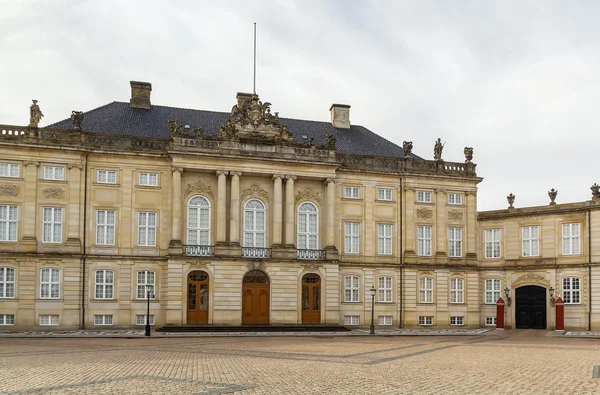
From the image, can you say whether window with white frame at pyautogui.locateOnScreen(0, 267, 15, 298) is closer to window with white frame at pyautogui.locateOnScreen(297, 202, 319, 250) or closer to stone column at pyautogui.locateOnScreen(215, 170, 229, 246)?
stone column at pyautogui.locateOnScreen(215, 170, 229, 246)

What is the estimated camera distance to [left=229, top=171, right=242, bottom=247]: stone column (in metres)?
45.1

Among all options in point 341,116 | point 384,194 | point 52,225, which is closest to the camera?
point 52,225

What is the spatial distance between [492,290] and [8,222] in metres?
33.4

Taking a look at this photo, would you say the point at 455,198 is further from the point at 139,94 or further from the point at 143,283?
the point at 139,94

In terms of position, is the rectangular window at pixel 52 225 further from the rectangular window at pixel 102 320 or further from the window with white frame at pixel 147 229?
the rectangular window at pixel 102 320

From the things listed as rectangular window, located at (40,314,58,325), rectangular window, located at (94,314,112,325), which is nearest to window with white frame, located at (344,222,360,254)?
rectangular window, located at (94,314,112,325)

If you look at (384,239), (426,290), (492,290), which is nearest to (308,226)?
(384,239)

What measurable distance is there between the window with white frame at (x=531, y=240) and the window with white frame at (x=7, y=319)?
3448 centimetres

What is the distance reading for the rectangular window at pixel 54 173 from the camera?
1702 inches

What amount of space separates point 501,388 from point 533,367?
216 inches

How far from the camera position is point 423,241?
50.5 m

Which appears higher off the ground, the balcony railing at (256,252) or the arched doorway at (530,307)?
the balcony railing at (256,252)

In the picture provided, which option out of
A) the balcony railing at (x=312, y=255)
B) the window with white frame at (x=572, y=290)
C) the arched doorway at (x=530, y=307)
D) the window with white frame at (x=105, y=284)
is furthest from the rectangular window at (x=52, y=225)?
the window with white frame at (x=572, y=290)

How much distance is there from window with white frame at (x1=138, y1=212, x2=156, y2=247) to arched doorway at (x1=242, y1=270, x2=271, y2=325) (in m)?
6.46
